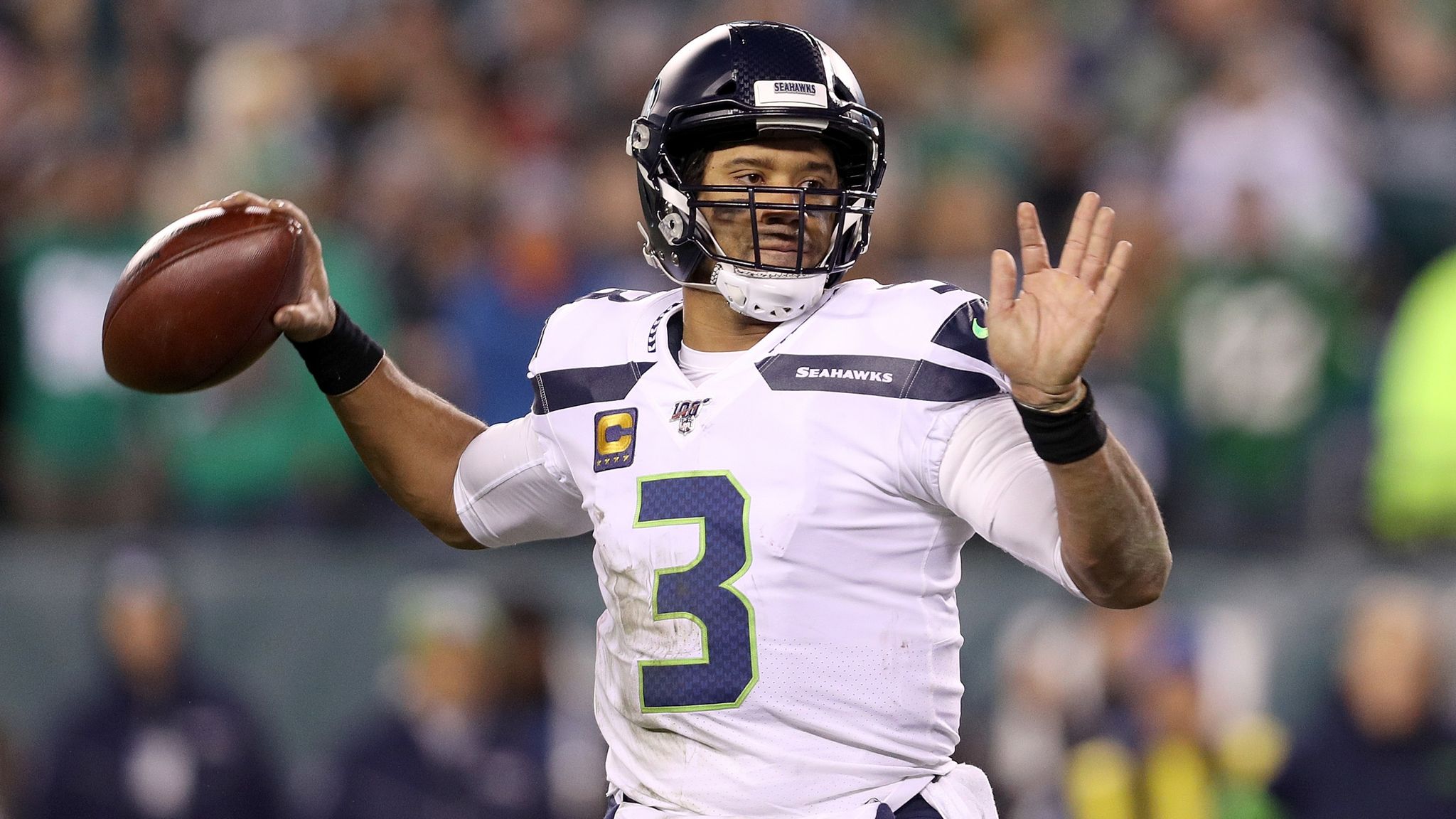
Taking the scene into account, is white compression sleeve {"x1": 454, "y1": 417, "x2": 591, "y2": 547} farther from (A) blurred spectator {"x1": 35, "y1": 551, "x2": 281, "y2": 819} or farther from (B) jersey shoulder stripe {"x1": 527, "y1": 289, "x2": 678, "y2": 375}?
(A) blurred spectator {"x1": 35, "y1": 551, "x2": 281, "y2": 819}

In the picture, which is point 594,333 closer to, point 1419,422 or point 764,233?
point 764,233

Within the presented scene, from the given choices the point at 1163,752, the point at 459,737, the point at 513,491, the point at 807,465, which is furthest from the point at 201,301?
the point at 1163,752

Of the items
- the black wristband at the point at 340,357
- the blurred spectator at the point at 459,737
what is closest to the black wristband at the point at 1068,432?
the black wristband at the point at 340,357

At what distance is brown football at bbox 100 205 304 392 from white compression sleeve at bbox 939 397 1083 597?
1.19 m

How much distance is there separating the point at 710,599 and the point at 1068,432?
60cm

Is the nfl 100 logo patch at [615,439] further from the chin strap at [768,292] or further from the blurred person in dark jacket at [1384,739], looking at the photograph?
the blurred person in dark jacket at [1384,739]

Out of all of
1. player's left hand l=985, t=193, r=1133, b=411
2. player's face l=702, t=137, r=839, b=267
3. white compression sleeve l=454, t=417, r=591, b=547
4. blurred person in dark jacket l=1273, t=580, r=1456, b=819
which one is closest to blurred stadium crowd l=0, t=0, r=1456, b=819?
blurred person in dark jacket l=1273, t=580, r=1456, b=819

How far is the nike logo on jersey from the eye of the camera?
2920 mm

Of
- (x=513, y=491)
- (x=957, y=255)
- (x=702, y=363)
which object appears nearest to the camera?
(x=702, y=363)

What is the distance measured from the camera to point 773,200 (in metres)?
3.07

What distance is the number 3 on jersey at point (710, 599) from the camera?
289 centimetres

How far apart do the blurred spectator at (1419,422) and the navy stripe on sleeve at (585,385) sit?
12.9 ft

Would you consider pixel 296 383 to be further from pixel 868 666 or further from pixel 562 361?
pixel 868 666

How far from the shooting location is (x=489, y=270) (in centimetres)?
716
